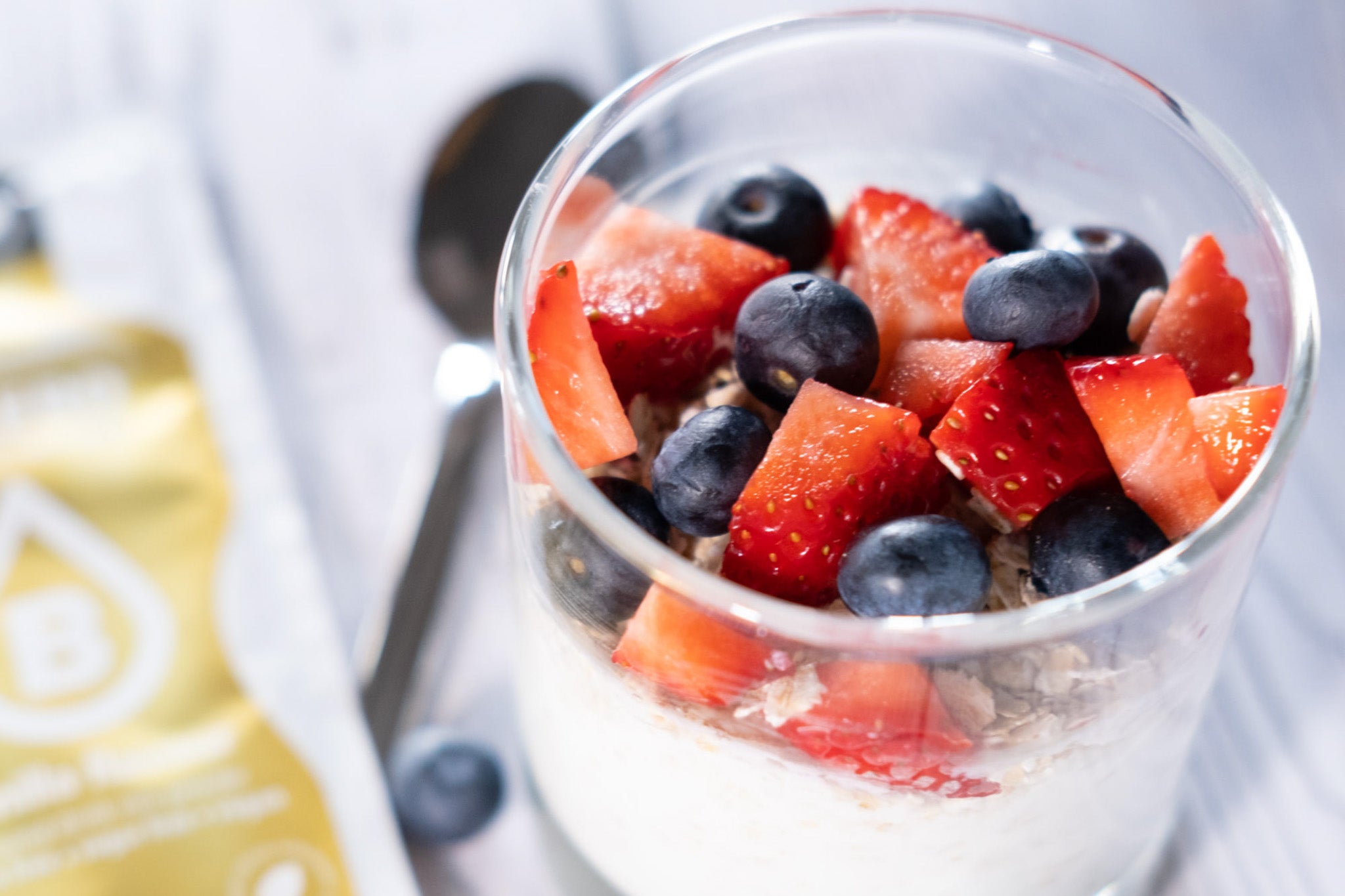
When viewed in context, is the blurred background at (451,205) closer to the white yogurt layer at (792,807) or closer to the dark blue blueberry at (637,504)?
the white yogurt layer at (792,807)

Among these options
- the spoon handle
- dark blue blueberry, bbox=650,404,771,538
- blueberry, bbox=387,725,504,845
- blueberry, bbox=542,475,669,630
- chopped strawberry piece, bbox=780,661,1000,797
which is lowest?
blueberry, bbox=387,725,504,845

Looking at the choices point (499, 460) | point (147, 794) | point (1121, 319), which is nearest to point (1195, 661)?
point (1121, 319)

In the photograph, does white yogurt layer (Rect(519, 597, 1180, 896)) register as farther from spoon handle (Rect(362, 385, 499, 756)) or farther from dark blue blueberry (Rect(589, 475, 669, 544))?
spoon handle (Rect(362, 385, 499, 756))

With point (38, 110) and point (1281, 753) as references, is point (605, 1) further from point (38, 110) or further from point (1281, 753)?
point (1281, 753)

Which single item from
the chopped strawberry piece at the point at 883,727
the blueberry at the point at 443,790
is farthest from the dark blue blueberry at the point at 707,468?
the blueberry at the point at 443,790

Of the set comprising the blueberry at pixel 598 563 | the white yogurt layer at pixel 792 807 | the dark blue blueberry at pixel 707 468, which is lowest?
the white yogurt layer at pixel 792 807

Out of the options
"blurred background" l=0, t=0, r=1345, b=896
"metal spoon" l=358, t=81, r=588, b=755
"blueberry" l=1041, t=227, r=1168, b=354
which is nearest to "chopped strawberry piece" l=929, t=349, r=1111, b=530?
"blueberry" l=1041, t=227, r=1168, b=354
